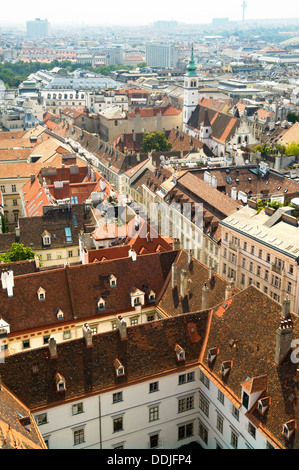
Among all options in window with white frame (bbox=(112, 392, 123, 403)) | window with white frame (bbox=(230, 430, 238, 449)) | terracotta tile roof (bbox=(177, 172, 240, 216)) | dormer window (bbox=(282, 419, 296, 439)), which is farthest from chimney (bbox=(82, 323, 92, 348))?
terracotta tile roof (bbox=(177, 172, 240, 216))

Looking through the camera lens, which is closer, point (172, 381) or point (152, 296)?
point (172, 381)

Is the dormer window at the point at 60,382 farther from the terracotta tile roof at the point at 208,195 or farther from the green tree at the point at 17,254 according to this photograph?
the terracotta tile roof at the point at 208,195

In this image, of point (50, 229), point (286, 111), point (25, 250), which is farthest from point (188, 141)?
point (25, 250)

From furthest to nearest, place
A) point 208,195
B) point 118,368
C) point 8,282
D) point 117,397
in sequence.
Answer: point 208,195 → point 8,282 → point 117,397 → point 118,368

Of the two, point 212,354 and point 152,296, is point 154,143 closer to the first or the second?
point 152,296

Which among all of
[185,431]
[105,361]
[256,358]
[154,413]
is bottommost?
[185,431]

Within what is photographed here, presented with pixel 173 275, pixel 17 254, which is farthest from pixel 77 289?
pixel 17 254

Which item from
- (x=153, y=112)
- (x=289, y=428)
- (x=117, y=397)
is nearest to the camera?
(x=289, y=428)
